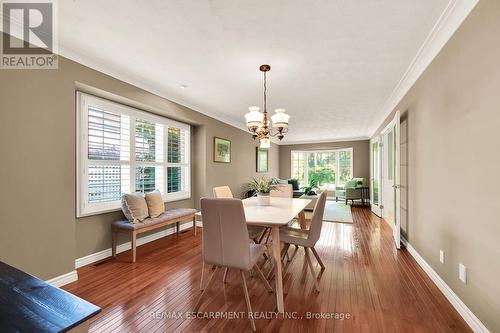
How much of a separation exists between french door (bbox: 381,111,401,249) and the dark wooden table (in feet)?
12.3

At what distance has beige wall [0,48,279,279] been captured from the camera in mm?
1987


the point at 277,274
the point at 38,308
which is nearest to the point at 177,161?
the point at 277,274

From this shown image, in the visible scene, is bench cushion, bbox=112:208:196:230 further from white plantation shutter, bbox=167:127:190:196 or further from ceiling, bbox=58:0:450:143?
ceiling, bbox=58:0:450:143

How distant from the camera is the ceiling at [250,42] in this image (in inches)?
70.6

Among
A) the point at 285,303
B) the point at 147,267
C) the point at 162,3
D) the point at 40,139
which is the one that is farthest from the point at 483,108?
the point at 40,139

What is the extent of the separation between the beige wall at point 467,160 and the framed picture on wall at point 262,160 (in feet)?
16.3

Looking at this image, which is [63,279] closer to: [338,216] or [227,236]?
[227,236]

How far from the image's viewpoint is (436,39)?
2129mm

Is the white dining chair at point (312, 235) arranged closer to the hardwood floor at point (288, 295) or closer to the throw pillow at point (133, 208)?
the hardwood floor at point (288, 295)

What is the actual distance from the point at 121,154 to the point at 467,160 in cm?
387

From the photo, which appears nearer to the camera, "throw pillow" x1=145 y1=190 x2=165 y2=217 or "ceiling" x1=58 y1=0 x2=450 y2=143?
"ceiling" x1=58 y1=0 x2=450 y2=143

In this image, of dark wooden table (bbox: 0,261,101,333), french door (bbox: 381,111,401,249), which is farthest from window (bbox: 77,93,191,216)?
french door (bbox: 381,111,401,249)

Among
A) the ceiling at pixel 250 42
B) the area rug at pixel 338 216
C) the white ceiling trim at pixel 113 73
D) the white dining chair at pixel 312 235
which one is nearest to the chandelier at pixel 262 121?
the ceiling at pixel 250 42

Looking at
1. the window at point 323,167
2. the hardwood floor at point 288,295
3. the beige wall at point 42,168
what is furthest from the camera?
the window at point 323,167
